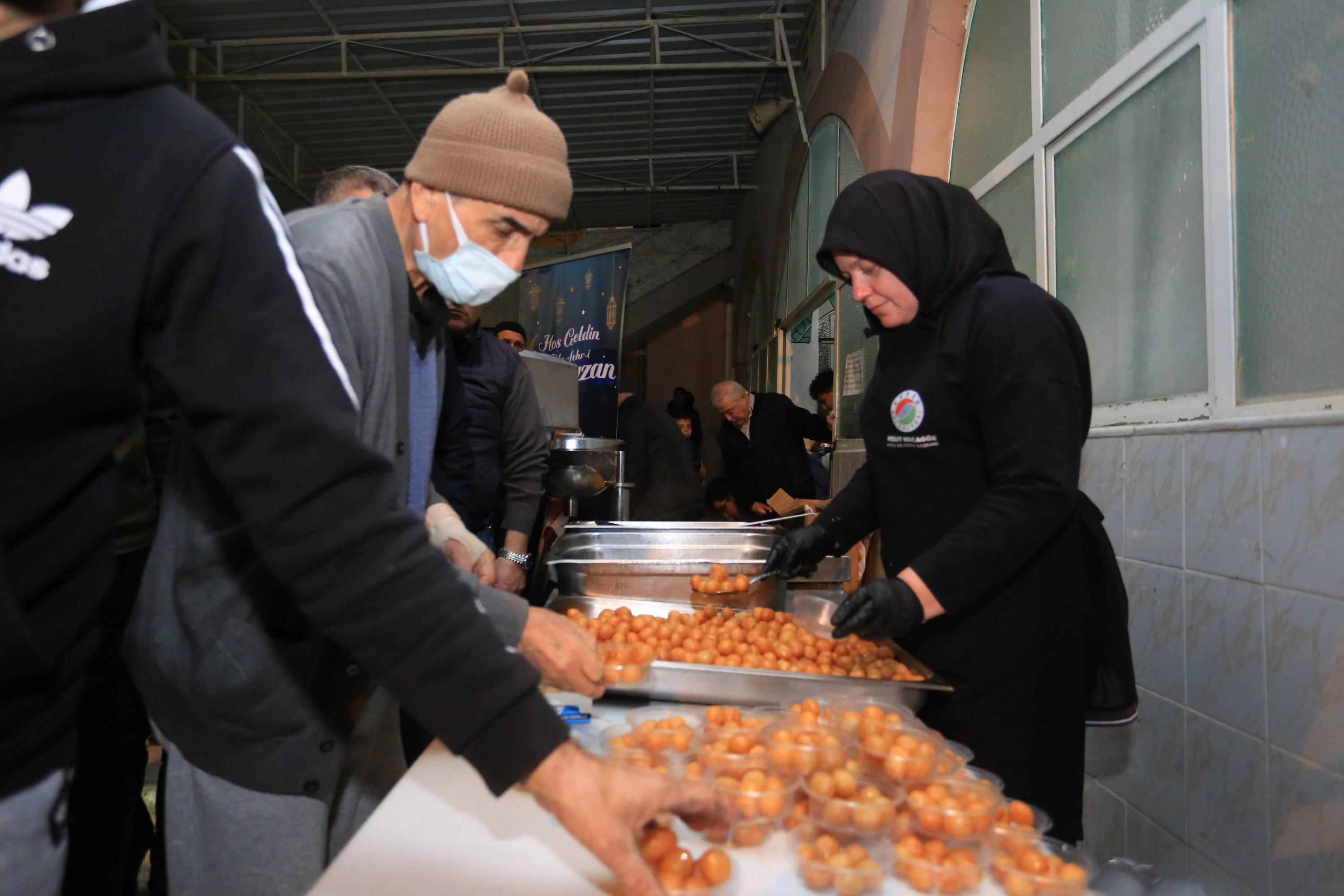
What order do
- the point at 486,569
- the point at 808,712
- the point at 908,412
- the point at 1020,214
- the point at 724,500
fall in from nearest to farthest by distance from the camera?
the point at 808,712, the point at 486,569, the point at 908,412, the point at 1020,214, the point at 724,500

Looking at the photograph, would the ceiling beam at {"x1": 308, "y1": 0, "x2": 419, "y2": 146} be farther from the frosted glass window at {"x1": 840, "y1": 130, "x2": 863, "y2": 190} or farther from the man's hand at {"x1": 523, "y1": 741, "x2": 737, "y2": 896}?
the man's hand at {"x1": 523, "y1": 741, "x2": 737, "y2": 896}

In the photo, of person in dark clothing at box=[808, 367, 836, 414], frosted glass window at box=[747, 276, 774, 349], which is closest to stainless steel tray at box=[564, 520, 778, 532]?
person in dark clothing at box=[808, 367, 836, 414]

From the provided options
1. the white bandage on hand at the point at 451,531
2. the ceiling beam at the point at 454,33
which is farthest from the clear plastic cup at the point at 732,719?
the ceiling beam at the point at 454,33

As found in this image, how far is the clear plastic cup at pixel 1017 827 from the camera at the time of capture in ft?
Result: 3.36

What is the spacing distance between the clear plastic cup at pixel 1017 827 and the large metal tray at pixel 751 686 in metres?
0.38

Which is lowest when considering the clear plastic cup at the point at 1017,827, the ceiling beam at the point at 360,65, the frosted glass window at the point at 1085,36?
the clear plastic cup at the point at 1017,827

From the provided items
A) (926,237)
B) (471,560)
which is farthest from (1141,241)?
(471,560)

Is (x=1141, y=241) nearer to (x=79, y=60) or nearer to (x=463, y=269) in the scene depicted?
(x=463, y=269)

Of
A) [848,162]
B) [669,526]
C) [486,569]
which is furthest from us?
[848,162]

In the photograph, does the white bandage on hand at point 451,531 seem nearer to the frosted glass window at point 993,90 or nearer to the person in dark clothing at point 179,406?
the person in dark clothing at point 179,406

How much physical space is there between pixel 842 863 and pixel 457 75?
350 inches

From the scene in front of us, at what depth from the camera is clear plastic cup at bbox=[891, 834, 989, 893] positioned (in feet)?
3.15

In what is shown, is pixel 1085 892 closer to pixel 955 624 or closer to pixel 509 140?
pixel 955 624

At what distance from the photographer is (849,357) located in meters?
6.31
